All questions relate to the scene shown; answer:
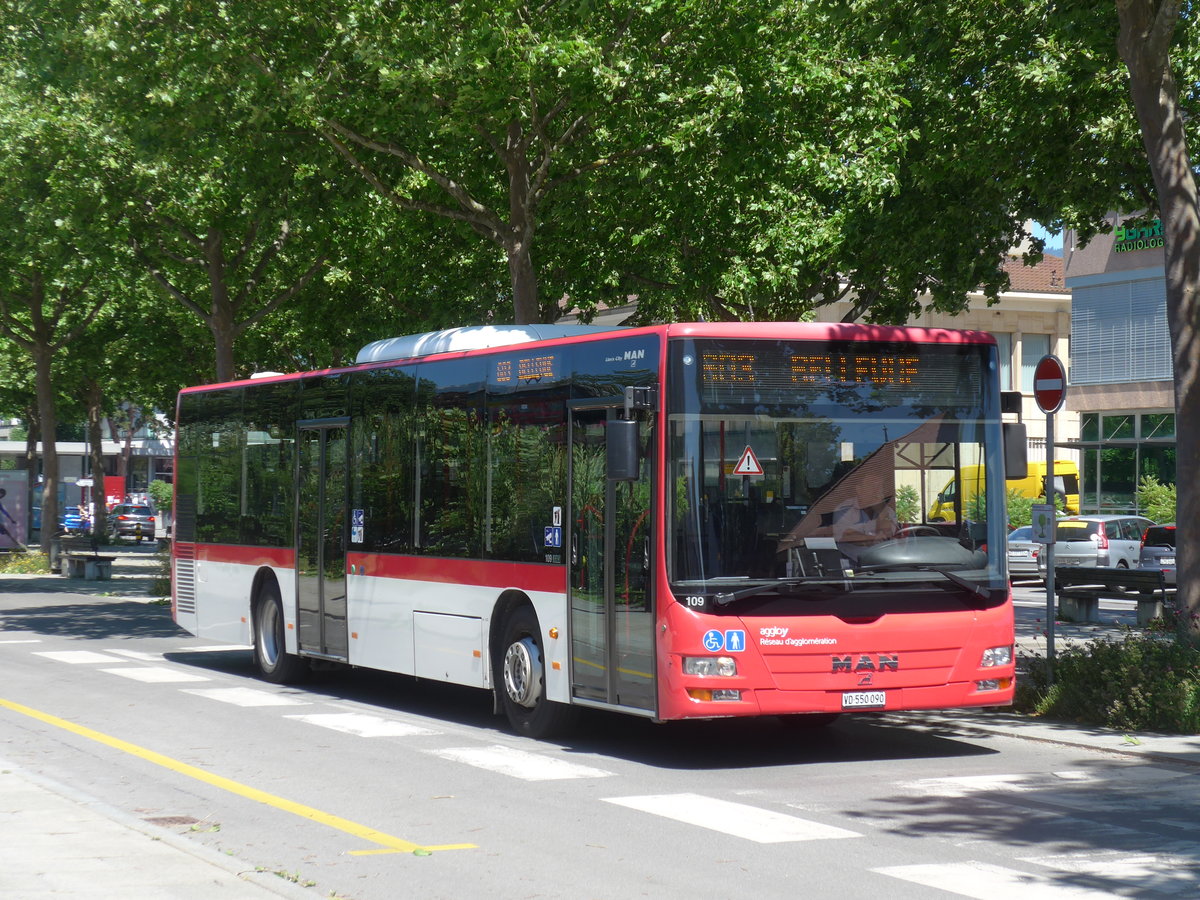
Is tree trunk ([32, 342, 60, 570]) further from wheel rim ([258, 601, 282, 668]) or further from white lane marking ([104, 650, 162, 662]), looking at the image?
wheel rim ([258, 601, 282, 668])

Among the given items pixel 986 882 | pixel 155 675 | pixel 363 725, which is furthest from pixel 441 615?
pixel 986 882

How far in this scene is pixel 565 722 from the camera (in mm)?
12727

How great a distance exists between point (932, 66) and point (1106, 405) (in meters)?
31.7

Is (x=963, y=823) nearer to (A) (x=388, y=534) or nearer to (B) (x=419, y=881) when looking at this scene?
(B) (x=419, y=881)

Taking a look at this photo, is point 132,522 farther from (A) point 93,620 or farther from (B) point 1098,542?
(B) point 1098,542

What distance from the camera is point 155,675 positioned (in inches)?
707

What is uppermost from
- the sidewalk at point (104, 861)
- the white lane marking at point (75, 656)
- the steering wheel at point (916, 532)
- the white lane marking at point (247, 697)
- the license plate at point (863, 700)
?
the steering wheel at point (916, 532)

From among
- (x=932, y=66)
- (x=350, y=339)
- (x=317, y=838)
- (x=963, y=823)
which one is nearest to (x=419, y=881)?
(x=317, y=838)

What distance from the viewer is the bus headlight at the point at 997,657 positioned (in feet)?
38.4

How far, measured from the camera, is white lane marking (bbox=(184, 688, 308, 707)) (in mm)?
15451

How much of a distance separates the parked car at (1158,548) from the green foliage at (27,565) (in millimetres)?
26673

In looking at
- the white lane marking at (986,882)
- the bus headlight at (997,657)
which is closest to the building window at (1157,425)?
the bus headlight at (997,657)

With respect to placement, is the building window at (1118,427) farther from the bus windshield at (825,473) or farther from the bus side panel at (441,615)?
the bus windshield at (825,473)

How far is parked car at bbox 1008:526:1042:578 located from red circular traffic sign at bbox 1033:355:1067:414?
2388 centimetres
